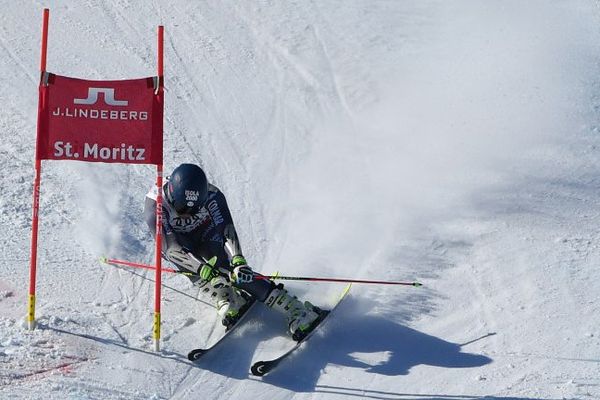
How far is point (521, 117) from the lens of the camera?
1441 centimetres

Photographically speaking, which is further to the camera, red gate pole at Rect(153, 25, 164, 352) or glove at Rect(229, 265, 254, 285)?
glove at Rect(229, 265, 254, 285)

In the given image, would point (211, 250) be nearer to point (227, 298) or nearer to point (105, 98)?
point (227, 298)

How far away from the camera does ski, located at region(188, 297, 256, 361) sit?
9.14 metres

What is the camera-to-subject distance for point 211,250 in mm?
10453

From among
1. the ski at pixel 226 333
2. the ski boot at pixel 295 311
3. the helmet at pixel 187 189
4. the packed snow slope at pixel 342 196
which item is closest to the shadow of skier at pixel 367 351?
the packed snow slope at pixel 342 196

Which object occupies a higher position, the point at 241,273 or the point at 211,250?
the point at 211,250

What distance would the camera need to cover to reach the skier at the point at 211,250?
9.69 meters

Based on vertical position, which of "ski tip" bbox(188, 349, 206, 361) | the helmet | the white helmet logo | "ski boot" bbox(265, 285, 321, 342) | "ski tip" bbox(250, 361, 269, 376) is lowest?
"ski tip" bbox(250, 361, 269, 376)

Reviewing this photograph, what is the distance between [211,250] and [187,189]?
0.86 m

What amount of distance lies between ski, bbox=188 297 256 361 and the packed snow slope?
0.09 meters

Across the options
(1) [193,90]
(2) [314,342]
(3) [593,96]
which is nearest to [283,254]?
(2) [314,342]

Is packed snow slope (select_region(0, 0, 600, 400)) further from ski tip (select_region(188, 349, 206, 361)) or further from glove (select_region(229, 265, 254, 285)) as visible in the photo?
glove (select_region(229, 265, 254, 285))

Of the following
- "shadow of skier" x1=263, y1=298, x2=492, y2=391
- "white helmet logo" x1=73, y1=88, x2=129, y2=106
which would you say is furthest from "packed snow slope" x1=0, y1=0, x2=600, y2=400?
"white helmet logo" x1=73, y1=88, x2=129, y2=106

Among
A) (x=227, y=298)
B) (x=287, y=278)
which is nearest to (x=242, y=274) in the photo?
(x=227, y=298)
